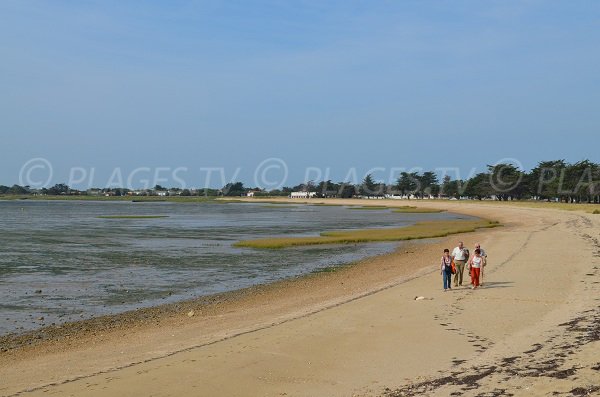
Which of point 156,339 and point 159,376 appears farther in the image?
point 156,339

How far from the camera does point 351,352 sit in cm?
1311

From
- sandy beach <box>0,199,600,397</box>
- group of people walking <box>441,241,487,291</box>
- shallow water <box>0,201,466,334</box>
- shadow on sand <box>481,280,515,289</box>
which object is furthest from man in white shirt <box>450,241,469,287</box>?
shallow water <box>0,201,466,334</box>

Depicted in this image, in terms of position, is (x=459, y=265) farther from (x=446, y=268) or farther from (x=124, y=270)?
Answer: (x=124, y=270)

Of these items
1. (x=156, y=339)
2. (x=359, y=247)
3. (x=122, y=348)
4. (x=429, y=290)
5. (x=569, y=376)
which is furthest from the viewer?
(x=359, y=247)

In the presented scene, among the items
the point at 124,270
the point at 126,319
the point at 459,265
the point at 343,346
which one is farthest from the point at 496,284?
the point at 124,270

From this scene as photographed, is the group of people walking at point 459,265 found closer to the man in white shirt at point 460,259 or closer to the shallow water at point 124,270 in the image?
the man in white shirt at point 460,259

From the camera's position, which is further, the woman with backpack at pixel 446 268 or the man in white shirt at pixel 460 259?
the man in white shirt at pixel 460 259

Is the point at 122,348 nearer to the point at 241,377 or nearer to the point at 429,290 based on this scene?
the point at 241,377

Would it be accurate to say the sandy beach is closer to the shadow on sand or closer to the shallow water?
the shadow on sand

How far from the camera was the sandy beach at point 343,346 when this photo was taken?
10.8 m

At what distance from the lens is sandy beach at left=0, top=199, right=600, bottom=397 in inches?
423

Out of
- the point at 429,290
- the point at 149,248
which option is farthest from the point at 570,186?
the point at 429,290

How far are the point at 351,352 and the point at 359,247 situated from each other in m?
30.0

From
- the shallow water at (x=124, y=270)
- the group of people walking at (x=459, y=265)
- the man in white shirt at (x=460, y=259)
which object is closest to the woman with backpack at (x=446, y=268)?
the group of people walking at (x=459, y=265)
